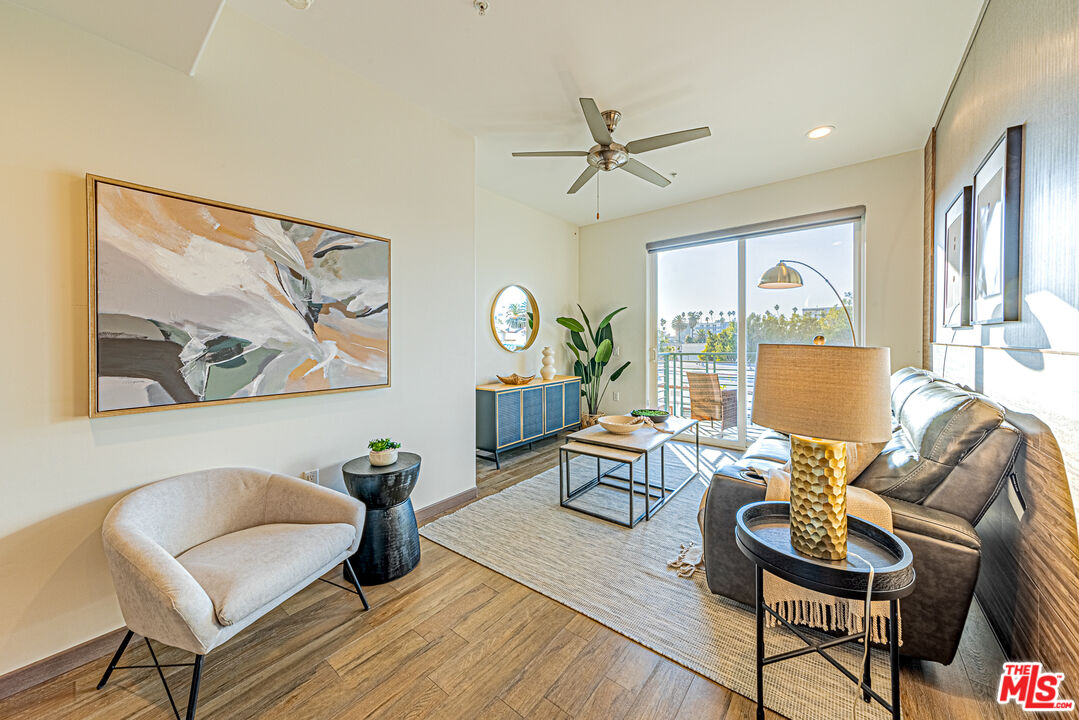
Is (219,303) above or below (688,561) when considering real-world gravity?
above

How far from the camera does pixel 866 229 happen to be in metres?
3.56

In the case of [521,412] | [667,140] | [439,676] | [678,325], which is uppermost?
[667,140]

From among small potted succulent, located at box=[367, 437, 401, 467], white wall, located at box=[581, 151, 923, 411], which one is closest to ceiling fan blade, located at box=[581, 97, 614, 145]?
small potted succulent, located at box=[367, 437, 401, 467]

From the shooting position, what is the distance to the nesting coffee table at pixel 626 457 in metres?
2.63

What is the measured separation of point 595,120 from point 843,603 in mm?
2572

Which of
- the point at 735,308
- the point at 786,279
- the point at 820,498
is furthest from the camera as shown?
the point at 735,308

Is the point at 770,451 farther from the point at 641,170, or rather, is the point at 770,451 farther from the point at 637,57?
the point at 637,57

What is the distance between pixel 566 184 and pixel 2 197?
359 cm

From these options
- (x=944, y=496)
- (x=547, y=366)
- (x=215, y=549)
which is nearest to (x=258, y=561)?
(x=215, y=549)

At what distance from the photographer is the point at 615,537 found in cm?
248

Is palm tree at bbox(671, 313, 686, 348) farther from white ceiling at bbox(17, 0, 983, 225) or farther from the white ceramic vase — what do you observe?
white ceiling at bbox(17, 0, 983, 225)

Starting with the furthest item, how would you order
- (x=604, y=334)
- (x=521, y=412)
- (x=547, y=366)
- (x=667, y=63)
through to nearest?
(x=604, y=334)
(x=547, y=366)
(x=521, y=412)
(x=667, y=63)

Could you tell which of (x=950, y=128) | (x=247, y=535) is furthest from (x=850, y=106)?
(x=247, y=535)

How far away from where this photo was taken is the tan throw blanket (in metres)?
1.42
